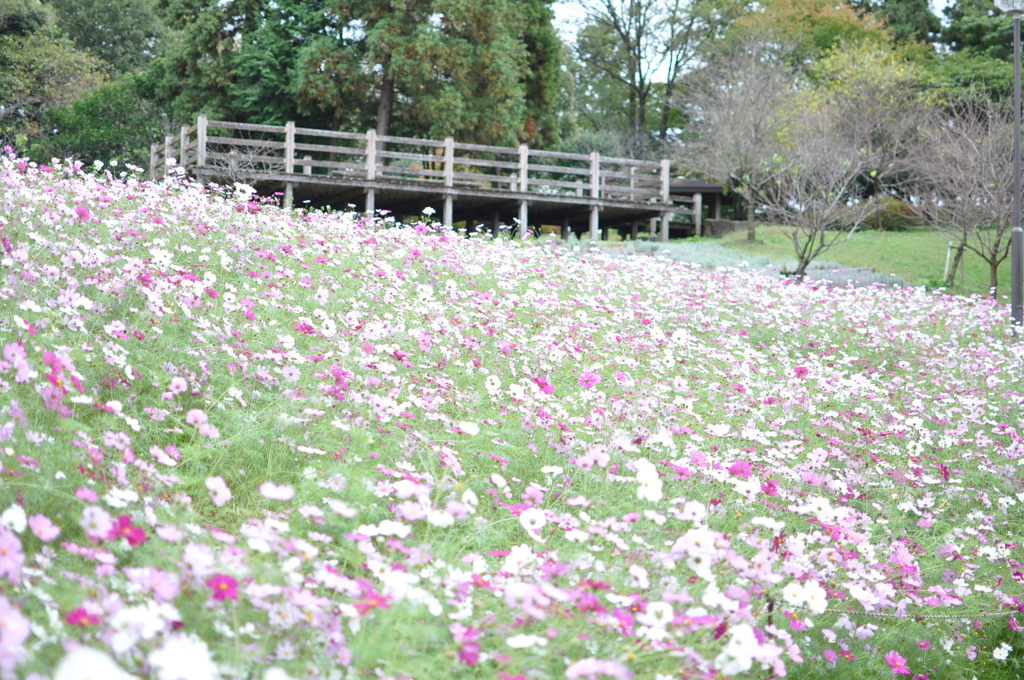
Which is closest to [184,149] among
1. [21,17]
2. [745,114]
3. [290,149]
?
[290,149]

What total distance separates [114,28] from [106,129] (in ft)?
47.7

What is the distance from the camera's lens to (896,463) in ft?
18.1

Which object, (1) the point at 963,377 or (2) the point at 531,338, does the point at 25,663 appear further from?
(1) the point at 963,377

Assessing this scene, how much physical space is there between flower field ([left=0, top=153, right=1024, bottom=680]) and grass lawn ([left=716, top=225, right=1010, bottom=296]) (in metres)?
10.9

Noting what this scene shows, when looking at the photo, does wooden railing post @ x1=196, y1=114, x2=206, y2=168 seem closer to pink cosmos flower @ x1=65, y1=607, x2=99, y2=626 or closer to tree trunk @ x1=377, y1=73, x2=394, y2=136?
tree trunk @ x1=377, y1=73, x2=394, y2=136

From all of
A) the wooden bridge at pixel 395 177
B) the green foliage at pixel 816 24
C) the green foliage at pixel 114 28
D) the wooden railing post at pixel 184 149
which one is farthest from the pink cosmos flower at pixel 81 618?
the green foliage at pixel 114 28

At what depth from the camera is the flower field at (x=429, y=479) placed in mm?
2248

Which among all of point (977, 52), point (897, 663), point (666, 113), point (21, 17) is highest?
point (977, 52)

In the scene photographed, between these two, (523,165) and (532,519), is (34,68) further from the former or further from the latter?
(532,519)

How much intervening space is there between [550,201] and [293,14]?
7.82 m

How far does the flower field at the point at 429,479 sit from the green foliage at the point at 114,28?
2993 cm

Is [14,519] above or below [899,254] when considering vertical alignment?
below

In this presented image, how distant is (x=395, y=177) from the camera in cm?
1722

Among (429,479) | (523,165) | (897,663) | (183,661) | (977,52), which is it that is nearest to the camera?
(183,661)
